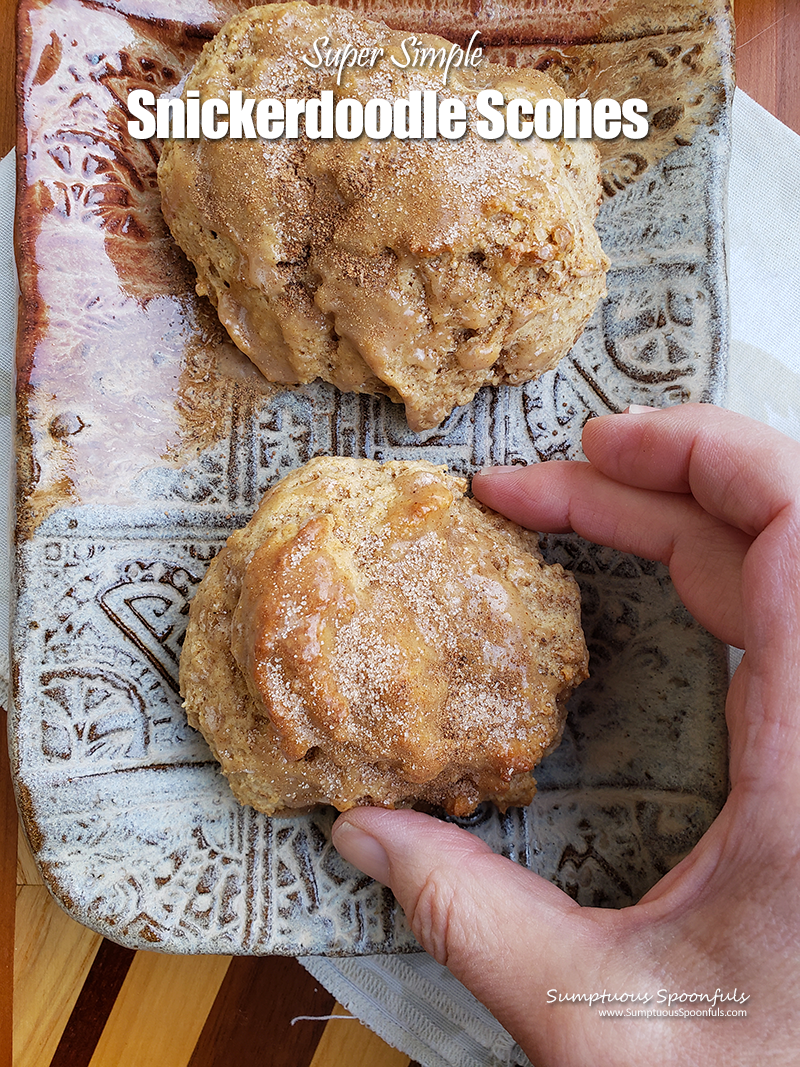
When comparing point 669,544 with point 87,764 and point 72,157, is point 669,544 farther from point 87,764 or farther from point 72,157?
point 72,157

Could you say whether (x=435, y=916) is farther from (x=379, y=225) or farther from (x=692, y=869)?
(x=379, y=225)

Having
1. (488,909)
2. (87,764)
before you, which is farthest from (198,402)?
(488,909)

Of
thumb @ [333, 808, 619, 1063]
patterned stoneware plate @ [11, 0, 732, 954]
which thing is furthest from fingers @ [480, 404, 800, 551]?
thumb @ [333, 808, 619, 1063]

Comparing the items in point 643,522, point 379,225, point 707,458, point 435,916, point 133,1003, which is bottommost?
point 133,1003

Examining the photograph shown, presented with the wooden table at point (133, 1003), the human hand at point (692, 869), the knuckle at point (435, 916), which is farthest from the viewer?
the wooden table at point (133, 1003)

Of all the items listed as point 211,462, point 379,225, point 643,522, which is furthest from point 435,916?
point 379,225

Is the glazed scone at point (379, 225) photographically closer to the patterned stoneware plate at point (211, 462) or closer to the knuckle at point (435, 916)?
the patterned stoneware plate at point (211, 462)

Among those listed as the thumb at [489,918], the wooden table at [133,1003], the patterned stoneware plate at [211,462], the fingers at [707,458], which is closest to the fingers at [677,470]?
the fingers at [707,458]
